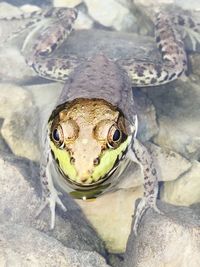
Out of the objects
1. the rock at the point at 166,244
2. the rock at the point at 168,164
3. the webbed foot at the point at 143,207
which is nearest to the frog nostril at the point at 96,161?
the rock at the point at 166,244

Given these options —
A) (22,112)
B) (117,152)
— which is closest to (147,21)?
(22,112)

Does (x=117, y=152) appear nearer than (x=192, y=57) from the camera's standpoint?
Yes

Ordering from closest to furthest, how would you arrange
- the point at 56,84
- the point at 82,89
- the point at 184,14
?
the point at 82,89
the point at 56,84
the point at 184,14

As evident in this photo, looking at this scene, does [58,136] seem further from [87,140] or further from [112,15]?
[112,15]

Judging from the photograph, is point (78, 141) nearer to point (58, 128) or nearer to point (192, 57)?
point (58, 128)

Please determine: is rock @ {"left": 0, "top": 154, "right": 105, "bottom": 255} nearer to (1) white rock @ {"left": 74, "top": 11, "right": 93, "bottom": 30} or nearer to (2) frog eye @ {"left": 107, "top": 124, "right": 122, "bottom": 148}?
(2) frog eye @ {"left": 107, "top": 124, "right": 122, "bottom": 148}

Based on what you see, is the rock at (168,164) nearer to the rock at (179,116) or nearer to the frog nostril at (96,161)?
the rock at (179,116)
